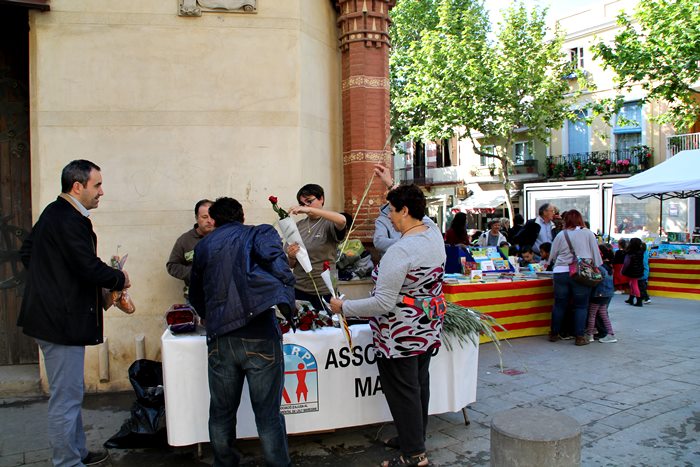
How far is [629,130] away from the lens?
1108 inches

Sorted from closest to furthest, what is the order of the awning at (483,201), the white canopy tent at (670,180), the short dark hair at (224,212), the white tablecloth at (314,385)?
the short dark hair at (224,212) → the white tablecloth at (314,385) → the white canopy tent at (670,180) → the awning at (483,201)

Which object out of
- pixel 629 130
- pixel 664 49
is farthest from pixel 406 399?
pixel 629 130

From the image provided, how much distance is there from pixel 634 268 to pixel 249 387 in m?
9.79

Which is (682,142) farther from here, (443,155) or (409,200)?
(409,200)

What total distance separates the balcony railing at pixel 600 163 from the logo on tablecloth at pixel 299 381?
90.4ft

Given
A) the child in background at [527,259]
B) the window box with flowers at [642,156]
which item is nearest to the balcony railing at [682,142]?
the window box with flowers at [642,156]

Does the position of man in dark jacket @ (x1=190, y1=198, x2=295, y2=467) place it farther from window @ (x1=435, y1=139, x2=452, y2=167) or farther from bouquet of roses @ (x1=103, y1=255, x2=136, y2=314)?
window @ (x1=435, y1=139, x2=452, y2=167)

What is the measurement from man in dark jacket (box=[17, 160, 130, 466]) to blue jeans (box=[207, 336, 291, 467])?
2.89 ft

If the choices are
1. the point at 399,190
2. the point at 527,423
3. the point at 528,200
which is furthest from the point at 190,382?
the point at 528,200

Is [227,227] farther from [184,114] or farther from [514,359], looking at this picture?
[514,359]

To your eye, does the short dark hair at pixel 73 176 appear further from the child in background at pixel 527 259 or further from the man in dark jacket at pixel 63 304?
the child in background at pixel 527 259

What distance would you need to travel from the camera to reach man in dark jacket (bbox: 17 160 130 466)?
347 centimetres

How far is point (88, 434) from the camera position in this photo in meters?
4.47

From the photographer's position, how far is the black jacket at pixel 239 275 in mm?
3240
